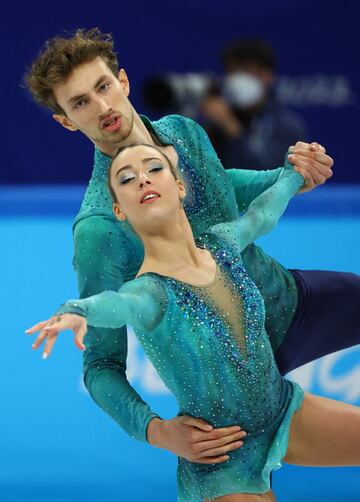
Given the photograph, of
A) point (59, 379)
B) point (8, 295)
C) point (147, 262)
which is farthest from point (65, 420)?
point (147, 262)

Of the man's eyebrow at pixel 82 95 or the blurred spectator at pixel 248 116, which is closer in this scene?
the man's eyebrow at pixel 82 95

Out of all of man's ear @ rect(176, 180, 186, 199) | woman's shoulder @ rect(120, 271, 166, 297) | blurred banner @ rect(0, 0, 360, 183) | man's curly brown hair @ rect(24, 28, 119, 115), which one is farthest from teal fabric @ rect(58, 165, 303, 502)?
blurred banner @ rect(0, 0, 360, 183)

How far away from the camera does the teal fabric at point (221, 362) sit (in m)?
2.64

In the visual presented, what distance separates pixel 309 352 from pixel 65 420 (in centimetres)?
108

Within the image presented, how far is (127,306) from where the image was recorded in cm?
249

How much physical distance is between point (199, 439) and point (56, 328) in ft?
2.01

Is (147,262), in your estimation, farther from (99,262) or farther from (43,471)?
(43,471)

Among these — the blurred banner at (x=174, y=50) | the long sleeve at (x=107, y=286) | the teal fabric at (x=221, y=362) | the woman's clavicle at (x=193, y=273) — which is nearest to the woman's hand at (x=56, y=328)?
the teal fabric at (x=221, y=362)

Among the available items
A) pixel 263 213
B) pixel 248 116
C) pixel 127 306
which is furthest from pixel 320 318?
pixel 248 116

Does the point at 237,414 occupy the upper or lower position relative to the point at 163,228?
lower

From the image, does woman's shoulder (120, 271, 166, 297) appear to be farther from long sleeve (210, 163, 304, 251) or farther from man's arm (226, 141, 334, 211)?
man's arm (226, 141, 334, 211)

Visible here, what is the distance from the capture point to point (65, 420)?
3924mm

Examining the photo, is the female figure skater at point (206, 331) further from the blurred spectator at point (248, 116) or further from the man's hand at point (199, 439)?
the blurred spectator at point (248, 116)

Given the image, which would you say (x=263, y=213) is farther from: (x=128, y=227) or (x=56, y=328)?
(x=56, y=328)
